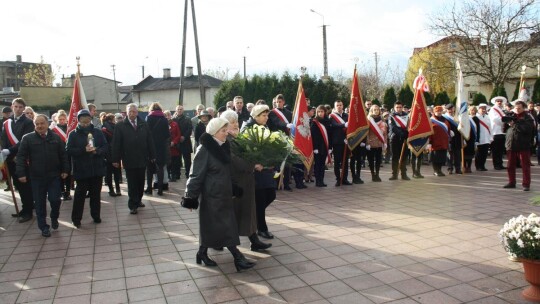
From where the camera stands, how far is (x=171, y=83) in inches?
2311

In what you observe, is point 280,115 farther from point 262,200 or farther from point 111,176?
point 262,200

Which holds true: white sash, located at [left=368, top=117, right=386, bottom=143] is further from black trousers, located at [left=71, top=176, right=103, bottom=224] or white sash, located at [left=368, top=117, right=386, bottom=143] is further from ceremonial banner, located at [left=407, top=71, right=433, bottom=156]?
black trousers, located at [left=71, top=176, right=103, bottom=224]

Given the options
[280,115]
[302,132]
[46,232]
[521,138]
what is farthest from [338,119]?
[46,232]

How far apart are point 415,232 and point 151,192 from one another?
20.3ft

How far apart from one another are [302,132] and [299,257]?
4.93 m

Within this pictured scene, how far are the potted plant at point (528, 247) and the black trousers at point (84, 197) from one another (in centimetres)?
629

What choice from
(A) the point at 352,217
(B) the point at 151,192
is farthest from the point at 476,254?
(B) the point at 151,192

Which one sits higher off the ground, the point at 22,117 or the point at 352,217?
the point at 22,117

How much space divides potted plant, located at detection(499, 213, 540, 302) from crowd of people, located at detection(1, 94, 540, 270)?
276cm

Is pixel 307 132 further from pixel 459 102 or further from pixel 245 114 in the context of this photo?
pixel 459 102

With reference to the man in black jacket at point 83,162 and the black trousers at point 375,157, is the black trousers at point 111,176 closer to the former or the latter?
the man in black jacket at point 83,162

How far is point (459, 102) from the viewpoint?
12250 mm

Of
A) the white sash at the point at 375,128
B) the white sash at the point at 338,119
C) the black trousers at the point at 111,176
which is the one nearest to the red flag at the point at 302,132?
the white sash at the point at 338,119

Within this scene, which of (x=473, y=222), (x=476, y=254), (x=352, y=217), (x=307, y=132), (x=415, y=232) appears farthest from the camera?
(x=307, y=132)
